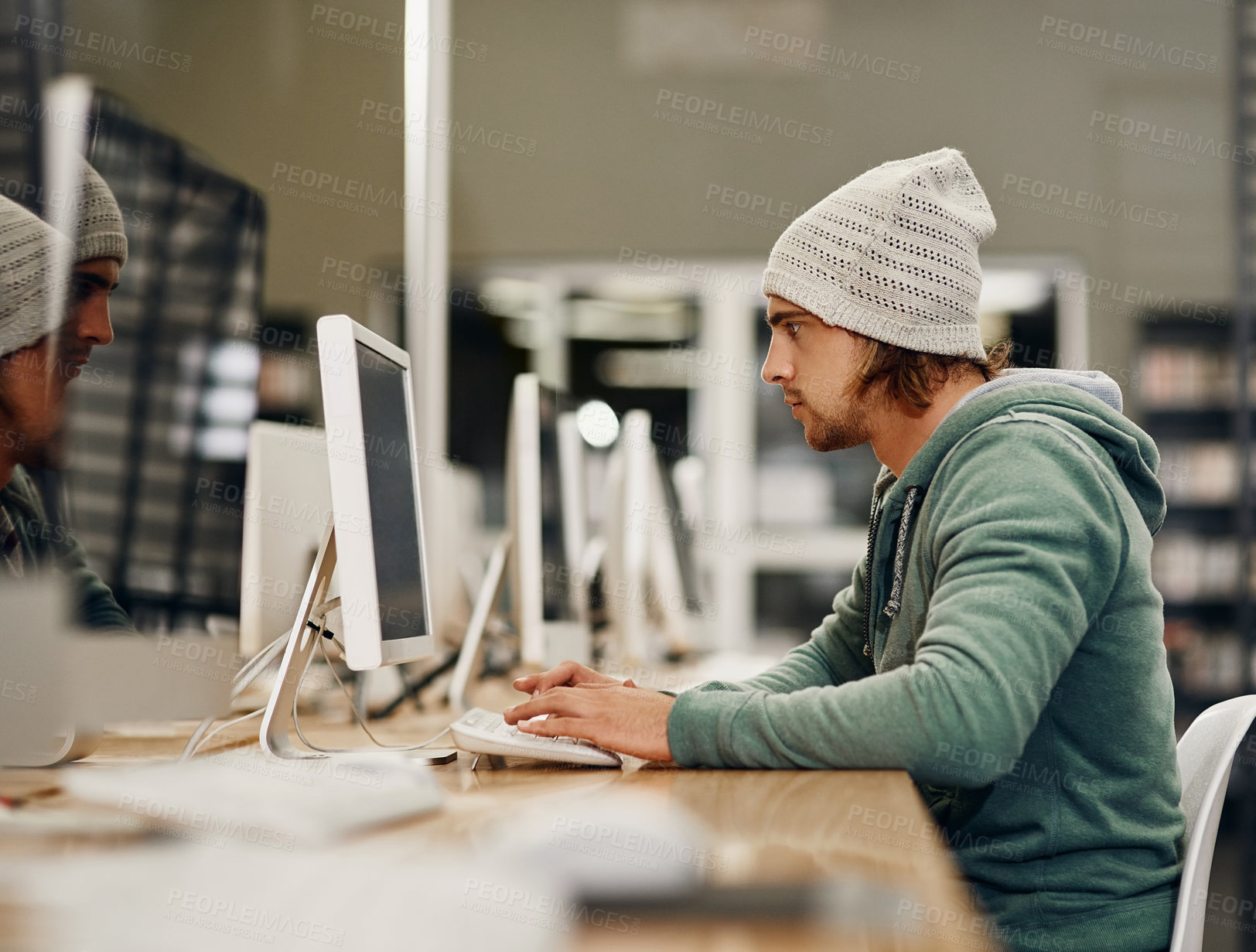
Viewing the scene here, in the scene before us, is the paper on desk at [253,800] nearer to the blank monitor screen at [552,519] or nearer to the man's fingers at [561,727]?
the man's fingers at [561,727]

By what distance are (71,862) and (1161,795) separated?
991mm

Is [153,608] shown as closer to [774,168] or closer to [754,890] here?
[754,890]

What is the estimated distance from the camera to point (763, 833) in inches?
33.3

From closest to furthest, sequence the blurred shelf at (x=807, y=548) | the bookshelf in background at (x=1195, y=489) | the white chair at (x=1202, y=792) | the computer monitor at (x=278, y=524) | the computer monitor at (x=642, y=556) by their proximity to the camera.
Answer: the white chair at (x=1202, y=792) < the computer monitor at (x=278, y=524) < the computer monitor at (x=642, y=556) < the bookshelf in background at (x=1195, y=489) < the blurred shelf at (x=807, y=548)

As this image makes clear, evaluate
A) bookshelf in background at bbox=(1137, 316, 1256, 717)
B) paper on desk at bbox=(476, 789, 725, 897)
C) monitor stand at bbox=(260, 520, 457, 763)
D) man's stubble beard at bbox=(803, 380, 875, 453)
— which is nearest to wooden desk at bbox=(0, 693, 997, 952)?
paper on desk at bbox=(476, 789, 725, 897)

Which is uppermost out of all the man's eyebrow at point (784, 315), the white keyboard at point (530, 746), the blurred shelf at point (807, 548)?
the man's eyebrow at point (784, 315)

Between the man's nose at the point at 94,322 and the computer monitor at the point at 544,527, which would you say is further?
the computer monitor at the point at 544,527

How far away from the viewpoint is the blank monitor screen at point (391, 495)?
1125mm

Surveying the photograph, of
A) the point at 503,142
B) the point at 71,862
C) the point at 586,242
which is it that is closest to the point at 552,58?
the point at 503,142

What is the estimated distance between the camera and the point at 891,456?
1.40 metres

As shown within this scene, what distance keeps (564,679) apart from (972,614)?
1.71 feet

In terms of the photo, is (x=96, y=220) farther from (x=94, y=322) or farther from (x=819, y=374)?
(x=819, y=374)

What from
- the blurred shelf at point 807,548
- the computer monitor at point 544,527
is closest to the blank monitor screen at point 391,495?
the computer monitor at point 544,527

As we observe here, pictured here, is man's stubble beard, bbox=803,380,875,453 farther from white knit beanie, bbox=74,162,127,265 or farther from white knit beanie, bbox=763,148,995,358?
white knit beanie, bbox=74,162,127,265
